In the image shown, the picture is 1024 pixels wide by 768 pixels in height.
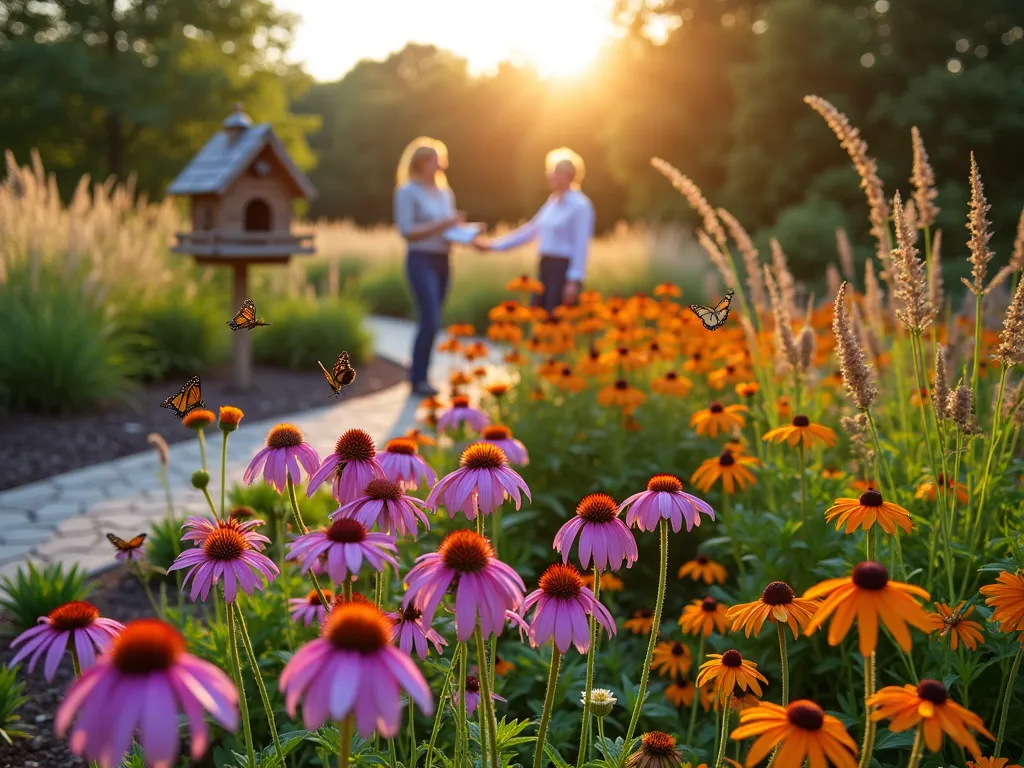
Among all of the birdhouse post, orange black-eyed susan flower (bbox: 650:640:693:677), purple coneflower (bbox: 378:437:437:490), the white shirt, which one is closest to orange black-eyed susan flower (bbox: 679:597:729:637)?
orange black-eyed susan flower (bbox: 650:640:693:677)

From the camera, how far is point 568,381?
12.4 feet

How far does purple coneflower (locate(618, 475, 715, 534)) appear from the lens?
4.90ft

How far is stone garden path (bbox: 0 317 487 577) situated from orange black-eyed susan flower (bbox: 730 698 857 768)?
9.15 ft

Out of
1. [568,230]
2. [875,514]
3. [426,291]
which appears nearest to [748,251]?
[875,514]

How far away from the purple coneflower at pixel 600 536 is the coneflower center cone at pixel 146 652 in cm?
69

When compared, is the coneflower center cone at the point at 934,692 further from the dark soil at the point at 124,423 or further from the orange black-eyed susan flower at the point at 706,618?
the dark soil at the point at 124,423

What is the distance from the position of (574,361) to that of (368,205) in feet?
109

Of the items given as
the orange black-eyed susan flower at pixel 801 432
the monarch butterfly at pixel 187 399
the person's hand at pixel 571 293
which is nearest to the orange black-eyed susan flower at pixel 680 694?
the orange black-eyed susan flower at pixel 801 432

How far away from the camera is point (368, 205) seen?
1441 inches

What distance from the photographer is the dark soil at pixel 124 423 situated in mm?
5062

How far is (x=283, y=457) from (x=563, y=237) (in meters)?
5.39

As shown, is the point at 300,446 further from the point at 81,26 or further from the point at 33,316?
the point at 81,26

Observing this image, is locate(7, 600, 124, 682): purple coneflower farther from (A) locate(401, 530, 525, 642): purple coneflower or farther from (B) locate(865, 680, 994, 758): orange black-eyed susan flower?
(B) locate(865, 680, 994, 758): orange black-eyed susan flower

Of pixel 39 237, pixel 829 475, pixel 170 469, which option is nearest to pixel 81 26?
pixel 39 237
